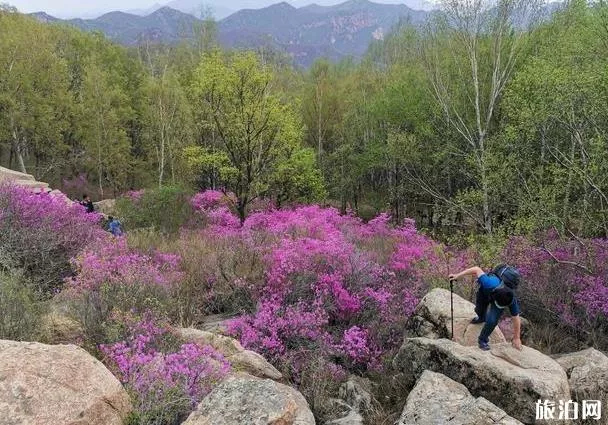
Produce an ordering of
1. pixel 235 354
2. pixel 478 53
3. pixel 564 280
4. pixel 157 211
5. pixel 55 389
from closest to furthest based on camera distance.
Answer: pixel 55 389 → pixel 235 354 → pixel 564 280 → pixel 157 211 → pixel 478 53

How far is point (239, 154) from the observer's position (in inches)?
835

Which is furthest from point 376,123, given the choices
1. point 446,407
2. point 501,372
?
point 446,407

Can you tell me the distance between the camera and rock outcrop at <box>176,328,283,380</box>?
696cm

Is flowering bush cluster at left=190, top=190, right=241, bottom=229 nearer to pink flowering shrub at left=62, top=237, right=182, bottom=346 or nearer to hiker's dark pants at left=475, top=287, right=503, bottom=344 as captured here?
pink flowering shrub at left=62, top=237, right=182, bottom=346

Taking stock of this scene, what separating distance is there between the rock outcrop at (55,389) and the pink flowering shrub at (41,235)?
19.9 feet

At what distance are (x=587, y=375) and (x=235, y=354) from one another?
5483 mm

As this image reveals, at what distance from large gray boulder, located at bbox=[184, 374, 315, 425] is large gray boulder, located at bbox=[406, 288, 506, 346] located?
13.2 ft

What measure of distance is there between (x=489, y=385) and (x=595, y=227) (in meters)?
7.06

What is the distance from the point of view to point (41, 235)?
37.6 feet

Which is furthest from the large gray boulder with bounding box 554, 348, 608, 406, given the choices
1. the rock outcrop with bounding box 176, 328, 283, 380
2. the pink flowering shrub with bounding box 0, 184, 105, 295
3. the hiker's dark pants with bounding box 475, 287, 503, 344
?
the pink flowering shrub with bounding box 0, 184, 105, 295

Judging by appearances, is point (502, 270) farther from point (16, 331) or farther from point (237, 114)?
point (237, 114)

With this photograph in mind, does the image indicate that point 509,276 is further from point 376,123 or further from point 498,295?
point 376,123

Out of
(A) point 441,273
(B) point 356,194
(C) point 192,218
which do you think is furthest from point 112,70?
(A) point 441,273

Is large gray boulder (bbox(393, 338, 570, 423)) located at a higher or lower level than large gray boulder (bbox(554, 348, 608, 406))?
higher
